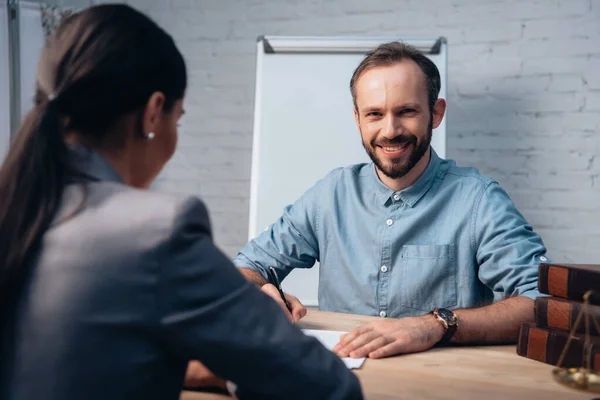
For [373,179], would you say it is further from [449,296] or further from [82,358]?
[82,358]

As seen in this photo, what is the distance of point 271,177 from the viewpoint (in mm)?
2561

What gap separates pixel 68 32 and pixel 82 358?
1.22 ft

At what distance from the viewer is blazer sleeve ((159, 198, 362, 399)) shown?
0.62m

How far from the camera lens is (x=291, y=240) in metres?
1.79

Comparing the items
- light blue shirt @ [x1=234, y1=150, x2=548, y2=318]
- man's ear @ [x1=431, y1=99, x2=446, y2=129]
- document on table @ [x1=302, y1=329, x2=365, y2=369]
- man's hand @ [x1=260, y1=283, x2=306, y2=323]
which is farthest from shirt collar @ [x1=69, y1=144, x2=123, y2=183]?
man's ear @ [x1=431, y1=99, x2=446, y2=129]

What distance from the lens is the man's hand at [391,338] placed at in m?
1.07

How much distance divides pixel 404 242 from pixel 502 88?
1300 millimetres

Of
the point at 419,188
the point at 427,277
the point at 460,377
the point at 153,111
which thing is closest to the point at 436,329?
the point at 460,377

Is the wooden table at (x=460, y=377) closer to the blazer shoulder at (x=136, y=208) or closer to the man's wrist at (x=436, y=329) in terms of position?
the man's wrist at (x=436, y=329)

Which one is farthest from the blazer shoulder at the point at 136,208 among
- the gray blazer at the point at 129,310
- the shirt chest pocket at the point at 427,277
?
the shirt chest pocket at the point at 427,277

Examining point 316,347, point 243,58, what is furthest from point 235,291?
point 243,58

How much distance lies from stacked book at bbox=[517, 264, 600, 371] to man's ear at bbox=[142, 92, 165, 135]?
2.39 ft

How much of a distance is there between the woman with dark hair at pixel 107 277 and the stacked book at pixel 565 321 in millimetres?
478

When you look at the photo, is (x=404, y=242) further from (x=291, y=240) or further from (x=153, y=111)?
(x=153, y=111)
